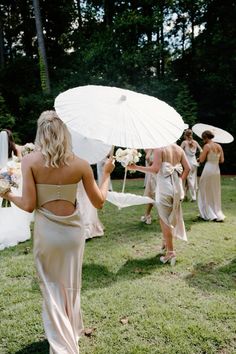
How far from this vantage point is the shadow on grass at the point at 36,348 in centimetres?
365

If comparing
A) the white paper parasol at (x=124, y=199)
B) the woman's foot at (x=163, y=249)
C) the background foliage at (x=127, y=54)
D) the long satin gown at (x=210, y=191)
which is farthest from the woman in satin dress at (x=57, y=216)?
the background foliage at (x=127, y=54)

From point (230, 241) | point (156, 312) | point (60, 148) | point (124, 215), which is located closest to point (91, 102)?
point (60, 148)

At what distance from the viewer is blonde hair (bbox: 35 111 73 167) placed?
3000 mm

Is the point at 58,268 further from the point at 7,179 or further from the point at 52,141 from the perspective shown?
the point at 52,141

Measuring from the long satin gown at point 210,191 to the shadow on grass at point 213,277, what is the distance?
346 centimetres

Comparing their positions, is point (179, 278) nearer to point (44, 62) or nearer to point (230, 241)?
point (230, 241)

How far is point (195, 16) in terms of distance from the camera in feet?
87.7

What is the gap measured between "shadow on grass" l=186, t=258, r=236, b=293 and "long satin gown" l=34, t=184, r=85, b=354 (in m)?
2.43

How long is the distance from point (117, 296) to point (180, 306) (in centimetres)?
83

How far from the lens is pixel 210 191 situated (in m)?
9.84

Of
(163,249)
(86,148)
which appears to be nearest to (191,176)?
(163,249)

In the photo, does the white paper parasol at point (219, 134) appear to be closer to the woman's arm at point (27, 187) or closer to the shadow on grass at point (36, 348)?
the shadow on grass at point (36, 348)

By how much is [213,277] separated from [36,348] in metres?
2.90

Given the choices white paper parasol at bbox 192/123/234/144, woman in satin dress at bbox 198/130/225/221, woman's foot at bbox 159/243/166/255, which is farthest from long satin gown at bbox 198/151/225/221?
woman's foot at bbox 159/243/166/255
